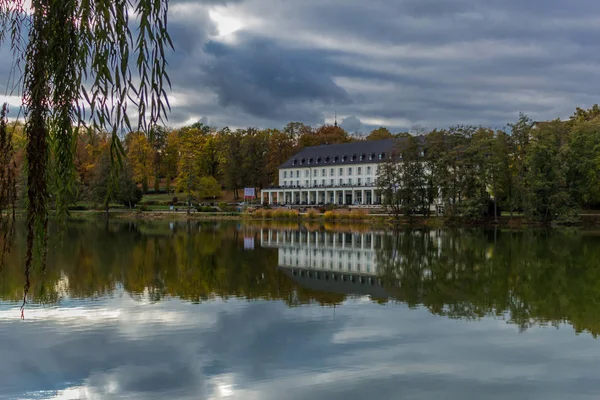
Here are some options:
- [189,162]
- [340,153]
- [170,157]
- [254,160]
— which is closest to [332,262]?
[340,153]

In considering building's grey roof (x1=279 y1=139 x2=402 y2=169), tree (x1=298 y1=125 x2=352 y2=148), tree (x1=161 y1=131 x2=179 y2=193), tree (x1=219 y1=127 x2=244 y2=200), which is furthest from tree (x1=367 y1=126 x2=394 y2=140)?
tree (x1=161 y1=131 x2=179 y2=193)

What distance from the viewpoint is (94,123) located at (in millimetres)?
3344

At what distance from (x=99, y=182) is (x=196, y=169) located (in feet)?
63.7

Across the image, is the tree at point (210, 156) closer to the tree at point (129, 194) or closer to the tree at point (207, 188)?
the tree at point (207, 188)

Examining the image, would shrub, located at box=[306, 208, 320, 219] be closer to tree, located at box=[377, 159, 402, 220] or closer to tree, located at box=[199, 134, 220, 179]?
tree, located at box=[377, 159, 402, 220]

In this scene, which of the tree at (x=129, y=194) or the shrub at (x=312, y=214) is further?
the tree at (x=129, y=194)

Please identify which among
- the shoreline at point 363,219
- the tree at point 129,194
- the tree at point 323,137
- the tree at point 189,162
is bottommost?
the shoreline at point 363,219

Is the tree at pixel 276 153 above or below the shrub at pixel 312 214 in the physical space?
above

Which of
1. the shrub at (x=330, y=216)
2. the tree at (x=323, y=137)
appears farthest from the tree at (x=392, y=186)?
the tree at (x=323, y=137)

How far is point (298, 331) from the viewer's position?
9938mm

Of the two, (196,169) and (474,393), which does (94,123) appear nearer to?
(474,393)

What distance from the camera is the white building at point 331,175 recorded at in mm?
69938

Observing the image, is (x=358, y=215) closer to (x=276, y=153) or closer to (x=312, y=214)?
(x=312, y=214)

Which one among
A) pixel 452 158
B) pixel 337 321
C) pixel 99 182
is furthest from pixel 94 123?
pixel 99 182
